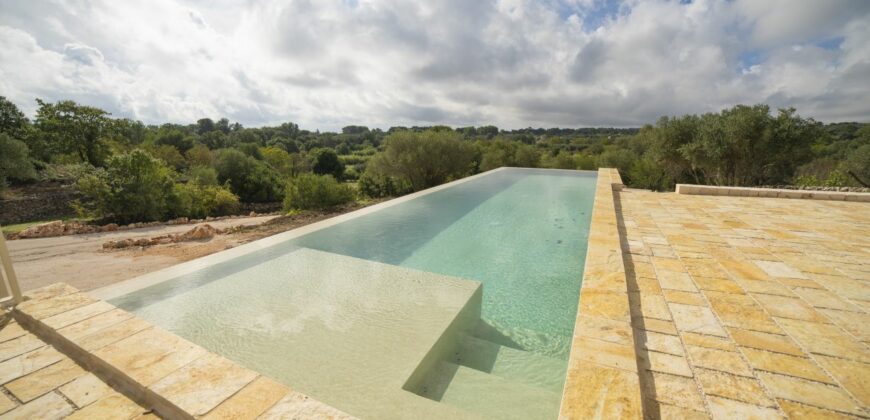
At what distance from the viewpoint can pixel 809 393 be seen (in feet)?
5.19

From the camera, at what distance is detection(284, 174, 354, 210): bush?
12031 millimetres

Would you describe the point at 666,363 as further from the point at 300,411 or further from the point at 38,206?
the point at 38,206

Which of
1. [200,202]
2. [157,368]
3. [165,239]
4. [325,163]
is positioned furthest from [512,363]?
[325,163]

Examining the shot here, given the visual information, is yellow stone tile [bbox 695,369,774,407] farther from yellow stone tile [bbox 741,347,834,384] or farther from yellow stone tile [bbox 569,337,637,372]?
yellow stone tile [bbox 569,337,637,372]

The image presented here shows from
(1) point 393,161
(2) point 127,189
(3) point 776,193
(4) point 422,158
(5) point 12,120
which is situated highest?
→ (5) point 12,120

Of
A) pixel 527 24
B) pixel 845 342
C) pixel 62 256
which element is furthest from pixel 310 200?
pixel 845 342

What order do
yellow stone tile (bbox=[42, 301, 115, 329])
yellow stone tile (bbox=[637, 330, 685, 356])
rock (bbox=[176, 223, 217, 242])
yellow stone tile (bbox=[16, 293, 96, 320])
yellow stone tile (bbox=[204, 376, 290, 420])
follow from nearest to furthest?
yellow stone tile (bbox=[204, 376, 290, 420]) < yellow stone tile (bbox=[637, 330, 685, 356]) < yellow stone tile (bbox=[42, 301, 115, 329]) < yellow stone tile (bbox=[16, 293, 96, 320]) < rock (bbox=[176, 223, 217, 242])

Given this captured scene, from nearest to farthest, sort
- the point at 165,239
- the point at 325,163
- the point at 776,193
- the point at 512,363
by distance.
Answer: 1. the point at 512,363
2. the point at 776,193
3. the point at 165,239
4. the point at 325,163

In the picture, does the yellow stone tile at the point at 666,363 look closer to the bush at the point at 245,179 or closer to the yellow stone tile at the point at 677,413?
the yellow stone tile at the point at 677,413

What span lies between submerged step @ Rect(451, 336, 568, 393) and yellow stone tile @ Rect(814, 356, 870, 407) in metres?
1.38

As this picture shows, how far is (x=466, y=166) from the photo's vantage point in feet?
62.2

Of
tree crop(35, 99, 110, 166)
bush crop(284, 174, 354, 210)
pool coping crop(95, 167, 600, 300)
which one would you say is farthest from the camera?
tree crop(35, 99, 110, 166)

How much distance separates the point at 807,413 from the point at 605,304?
984mm

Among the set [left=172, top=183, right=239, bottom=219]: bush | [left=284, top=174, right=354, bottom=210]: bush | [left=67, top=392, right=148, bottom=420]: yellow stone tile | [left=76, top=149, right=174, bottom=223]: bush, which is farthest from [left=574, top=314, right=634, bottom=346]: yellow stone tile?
[left=172, top=183, right=239, bottom=219]: bush
